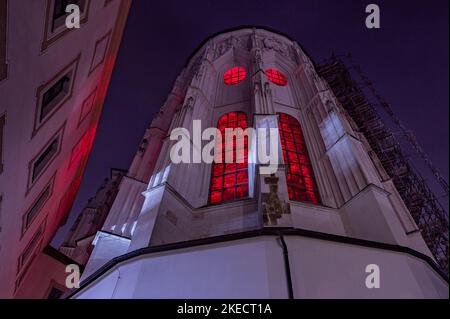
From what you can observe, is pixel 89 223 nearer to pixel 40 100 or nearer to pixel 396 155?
pixel 40 100

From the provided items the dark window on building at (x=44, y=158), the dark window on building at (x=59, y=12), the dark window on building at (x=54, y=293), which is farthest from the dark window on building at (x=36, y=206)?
the dark window on building at (x=54, y=293)

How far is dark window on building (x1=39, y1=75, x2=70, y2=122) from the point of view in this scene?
683 centimetres

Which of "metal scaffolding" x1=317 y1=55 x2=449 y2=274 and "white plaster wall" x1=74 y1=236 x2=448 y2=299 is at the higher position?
"metal scaffolding" x1=317 y1=55 x2=449 y2=274

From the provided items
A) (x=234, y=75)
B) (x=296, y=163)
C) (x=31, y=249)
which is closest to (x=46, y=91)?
(x=31, y=249)

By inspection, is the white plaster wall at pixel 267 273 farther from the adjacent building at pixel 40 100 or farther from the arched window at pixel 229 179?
the arched window at pixel 229 179

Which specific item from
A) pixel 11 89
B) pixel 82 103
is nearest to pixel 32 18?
pixel 11 89

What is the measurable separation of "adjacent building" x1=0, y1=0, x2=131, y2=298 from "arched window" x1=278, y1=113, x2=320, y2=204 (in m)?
7.18

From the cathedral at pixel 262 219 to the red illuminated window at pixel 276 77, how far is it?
0.08 meters

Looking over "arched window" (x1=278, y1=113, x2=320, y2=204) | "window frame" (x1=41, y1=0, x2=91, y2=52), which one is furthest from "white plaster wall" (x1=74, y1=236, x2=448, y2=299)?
"window frame" (x1=41, y1=0, x2=91, y2=52)

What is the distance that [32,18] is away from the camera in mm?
4973

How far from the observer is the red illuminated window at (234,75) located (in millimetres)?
16417

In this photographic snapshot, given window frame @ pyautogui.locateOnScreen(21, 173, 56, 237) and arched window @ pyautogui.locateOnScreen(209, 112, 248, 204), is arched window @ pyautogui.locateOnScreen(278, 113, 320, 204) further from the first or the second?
window frame @ pyautogui.locateOnScreen(21, 173, 56, 237)

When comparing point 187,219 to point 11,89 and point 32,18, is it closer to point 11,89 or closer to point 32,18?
point 11,89

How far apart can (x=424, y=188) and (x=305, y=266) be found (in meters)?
15.8
